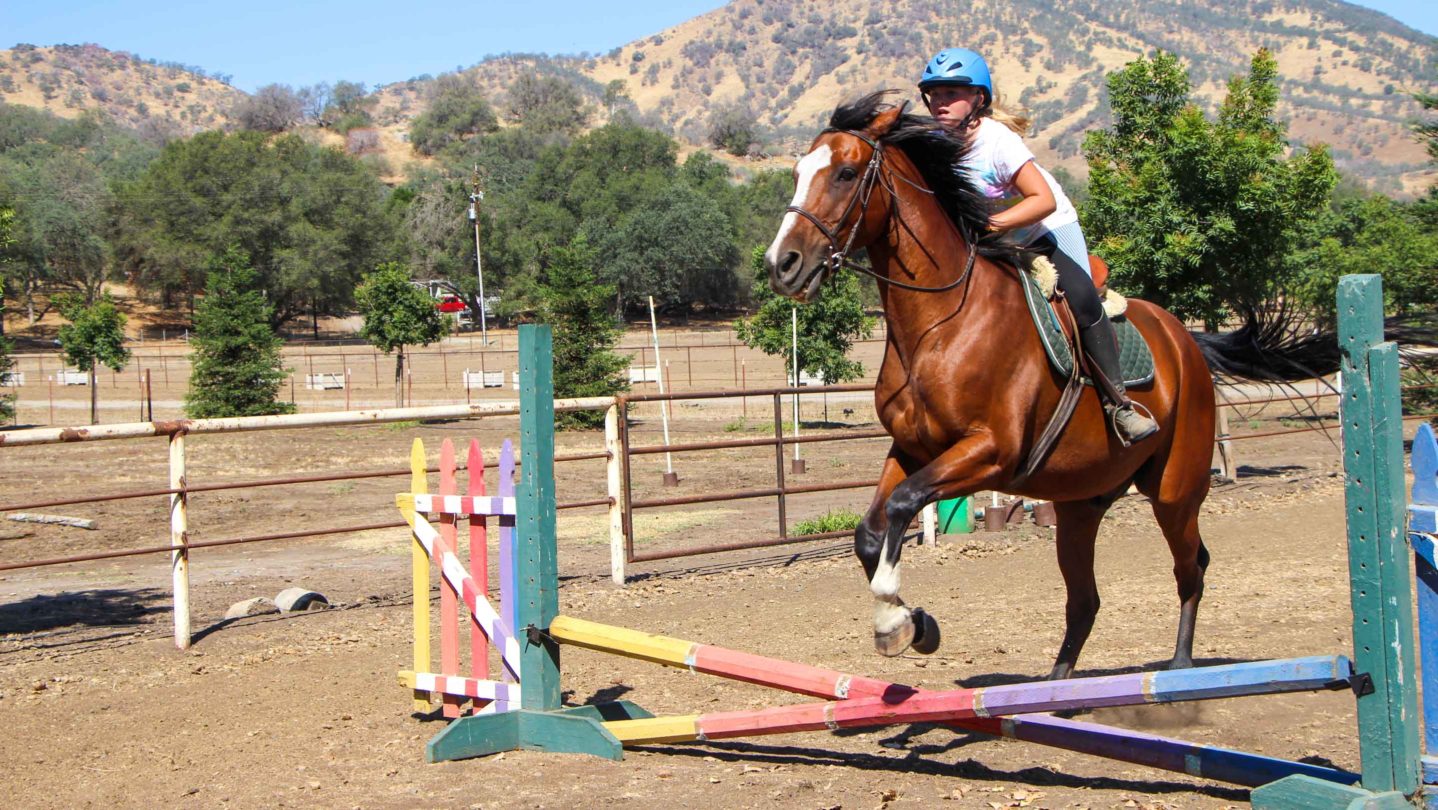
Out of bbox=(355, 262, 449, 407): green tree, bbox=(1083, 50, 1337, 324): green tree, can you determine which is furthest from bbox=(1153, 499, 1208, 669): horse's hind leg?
bbox=(355, 262, 449, 407): green tree

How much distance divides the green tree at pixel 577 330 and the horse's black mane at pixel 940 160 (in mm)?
20953

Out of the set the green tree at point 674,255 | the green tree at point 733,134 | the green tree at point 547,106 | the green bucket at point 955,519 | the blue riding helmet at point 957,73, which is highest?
the green tree at point 547,106

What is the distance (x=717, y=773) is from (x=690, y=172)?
268 feet

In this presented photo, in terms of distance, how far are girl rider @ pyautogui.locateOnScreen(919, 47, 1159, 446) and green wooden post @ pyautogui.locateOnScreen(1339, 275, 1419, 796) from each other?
1.57 metres

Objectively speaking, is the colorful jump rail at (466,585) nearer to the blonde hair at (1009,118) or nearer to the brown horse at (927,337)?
the brown horse at (927,337)

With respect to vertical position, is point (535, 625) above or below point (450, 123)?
below

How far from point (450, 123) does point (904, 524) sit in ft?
A: 470

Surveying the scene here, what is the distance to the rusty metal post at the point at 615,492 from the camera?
31.1 ft

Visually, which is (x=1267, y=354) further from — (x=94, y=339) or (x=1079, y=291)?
(x=94, y=339)

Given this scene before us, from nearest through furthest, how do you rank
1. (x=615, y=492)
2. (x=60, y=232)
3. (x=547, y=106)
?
1. (x=615, y=492)
2. (x=60, y=232)
3. (x=547, y=106)

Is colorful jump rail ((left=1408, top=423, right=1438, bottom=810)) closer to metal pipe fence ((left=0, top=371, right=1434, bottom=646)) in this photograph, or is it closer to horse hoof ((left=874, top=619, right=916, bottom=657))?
horse hoof ((left=874, top=619, right=916, bottom=657))

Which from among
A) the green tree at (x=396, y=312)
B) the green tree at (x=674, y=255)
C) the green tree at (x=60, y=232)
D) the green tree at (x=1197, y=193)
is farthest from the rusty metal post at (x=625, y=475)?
the green tree at (x=60, y=232)

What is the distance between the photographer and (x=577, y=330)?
2638 centimetres

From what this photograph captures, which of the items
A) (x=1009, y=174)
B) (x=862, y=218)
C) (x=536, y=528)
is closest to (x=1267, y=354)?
(x=1009, y=174)
